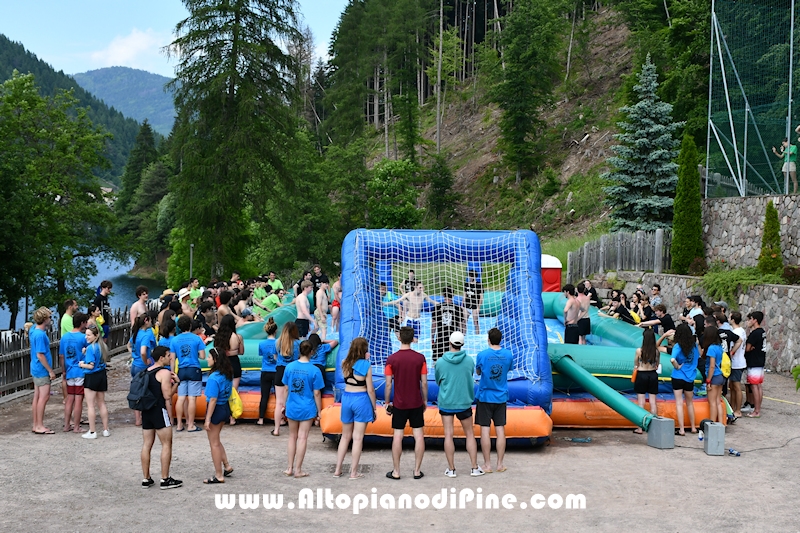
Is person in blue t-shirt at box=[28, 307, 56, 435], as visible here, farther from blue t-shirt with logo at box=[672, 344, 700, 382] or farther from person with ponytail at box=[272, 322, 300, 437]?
blue t-shirt with logo at box=[672, 344, 700, 382]

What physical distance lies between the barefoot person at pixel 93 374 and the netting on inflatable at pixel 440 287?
10.3ft

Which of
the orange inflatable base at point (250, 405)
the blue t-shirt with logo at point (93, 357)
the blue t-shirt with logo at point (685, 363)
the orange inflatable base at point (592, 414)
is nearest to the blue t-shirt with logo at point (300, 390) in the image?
the orange inflatable base at point (250, 405)

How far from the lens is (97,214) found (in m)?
35.9

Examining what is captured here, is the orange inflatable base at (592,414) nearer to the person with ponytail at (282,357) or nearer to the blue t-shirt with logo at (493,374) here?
the blue t-shirt with logo at (493,374)

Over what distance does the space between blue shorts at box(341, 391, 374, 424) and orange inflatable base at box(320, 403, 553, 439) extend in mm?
1526

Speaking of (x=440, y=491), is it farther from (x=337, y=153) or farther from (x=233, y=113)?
(x=337, y=153)

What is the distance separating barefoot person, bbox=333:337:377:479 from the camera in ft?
26.5

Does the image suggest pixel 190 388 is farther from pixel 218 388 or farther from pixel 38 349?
pixel 218 388

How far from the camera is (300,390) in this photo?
809 centimetres

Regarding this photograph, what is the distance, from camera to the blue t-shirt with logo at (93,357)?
9.88m

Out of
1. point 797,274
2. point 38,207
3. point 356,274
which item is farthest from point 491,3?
point 356,274

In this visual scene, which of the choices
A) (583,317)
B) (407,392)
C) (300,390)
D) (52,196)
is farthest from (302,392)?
(52,196)

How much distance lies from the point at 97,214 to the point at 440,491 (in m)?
31.8

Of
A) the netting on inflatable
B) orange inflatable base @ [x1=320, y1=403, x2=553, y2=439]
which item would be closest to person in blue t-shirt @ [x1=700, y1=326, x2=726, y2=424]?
the netting on inflatable
